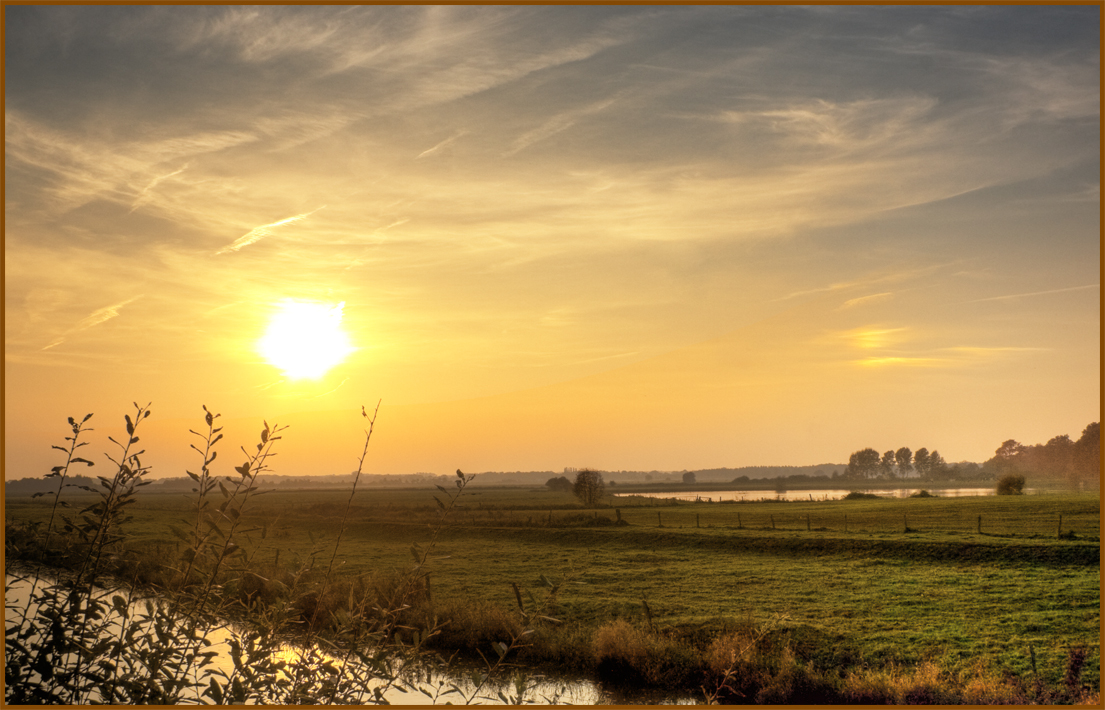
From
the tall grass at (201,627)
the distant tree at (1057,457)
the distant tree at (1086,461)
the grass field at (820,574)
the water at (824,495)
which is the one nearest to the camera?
the tall grass at (201,627)

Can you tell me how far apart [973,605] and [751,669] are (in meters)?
14.3

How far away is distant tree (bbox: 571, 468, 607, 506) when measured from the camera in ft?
355

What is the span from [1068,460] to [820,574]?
14971cm

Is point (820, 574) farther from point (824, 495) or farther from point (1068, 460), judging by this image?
point (1068, 460)

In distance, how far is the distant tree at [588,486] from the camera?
10806 centimetres

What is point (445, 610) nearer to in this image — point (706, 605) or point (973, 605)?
point (706, 605)

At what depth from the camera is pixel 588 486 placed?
356 feet

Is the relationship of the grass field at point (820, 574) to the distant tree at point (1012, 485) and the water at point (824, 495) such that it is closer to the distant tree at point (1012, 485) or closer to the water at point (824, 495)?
the distant tree at point (1012, 485)

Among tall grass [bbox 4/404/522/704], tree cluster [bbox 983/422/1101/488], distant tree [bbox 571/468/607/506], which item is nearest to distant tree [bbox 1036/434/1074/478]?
tree cluster [bbox 983/422/1101/488]

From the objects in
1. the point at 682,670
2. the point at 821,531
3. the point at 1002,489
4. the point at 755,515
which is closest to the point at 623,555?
the point at 821,531

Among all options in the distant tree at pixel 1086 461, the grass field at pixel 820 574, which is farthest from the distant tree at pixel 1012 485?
the distant tree at pixel 1086 461

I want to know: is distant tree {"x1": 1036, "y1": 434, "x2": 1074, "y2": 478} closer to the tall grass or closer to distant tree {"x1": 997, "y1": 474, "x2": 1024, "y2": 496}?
distant tree {"x1": 997, "y1": 474, "x2": 1024, "y2": 496}

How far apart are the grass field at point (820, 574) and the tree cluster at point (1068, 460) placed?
7551cm

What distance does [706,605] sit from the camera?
30.2 metres
